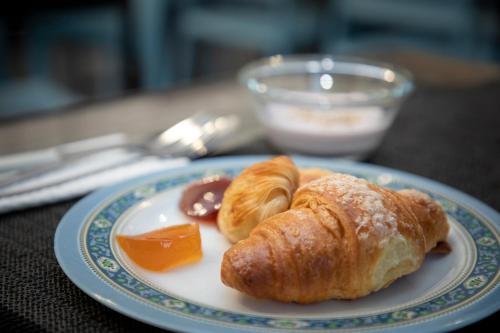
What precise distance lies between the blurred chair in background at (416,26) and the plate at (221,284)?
9.20 feet

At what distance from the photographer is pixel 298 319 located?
22.5 inches

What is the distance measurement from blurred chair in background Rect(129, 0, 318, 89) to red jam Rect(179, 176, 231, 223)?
2482 millimetres

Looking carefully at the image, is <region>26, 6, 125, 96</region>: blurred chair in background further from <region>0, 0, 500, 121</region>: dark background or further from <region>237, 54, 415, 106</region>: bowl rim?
<region>237, 54, 415, 106</region>: bowl rim

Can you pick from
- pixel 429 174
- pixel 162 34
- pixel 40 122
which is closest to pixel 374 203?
pixel 429 174

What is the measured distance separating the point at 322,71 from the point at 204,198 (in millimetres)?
648

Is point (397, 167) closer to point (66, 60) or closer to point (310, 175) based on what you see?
point (310, 175)

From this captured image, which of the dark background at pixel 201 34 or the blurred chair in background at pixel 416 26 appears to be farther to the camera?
the blurred chair in background at pixel 416 26

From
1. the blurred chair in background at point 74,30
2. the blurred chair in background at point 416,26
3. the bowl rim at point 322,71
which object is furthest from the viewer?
the blurred chair in background at point 416,26

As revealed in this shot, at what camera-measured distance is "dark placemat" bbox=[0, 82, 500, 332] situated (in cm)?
61

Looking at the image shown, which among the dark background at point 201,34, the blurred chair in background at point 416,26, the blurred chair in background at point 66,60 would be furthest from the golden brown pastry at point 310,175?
the blurred chair in background at point 416,26

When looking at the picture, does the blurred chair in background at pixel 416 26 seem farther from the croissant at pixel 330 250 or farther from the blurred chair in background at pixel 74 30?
the croissant at pixel 330 250

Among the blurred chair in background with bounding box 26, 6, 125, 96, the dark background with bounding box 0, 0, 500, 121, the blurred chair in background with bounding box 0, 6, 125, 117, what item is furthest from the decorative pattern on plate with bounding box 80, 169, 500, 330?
the blurred chair in background with bounding box 26, 6, 125, 96

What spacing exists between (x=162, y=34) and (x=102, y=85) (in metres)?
0.50

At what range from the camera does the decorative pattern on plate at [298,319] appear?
560mm
